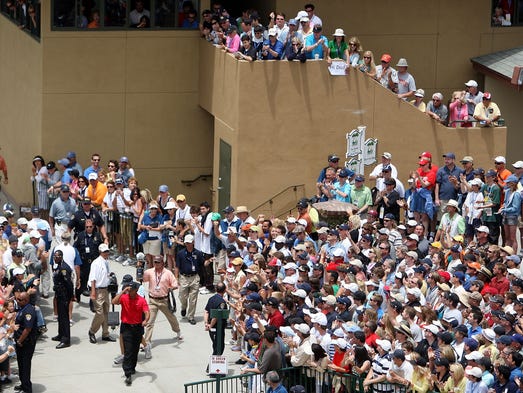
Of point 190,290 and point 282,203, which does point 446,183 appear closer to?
point 282,203

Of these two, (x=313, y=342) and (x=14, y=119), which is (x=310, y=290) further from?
(x=14, y=119)

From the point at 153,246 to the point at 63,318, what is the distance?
3.52 m

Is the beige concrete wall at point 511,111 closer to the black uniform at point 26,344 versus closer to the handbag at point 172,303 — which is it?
the handbag at point 172,303

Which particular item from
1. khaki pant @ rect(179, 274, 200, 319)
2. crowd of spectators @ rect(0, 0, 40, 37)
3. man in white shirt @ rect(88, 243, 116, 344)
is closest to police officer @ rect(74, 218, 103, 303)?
man in white shirt @ rect(88, 243, 116, 344)

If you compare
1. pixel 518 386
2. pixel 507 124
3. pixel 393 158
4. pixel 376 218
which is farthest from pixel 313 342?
pixel 507 124

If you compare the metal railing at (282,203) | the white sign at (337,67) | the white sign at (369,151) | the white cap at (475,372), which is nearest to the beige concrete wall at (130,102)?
the metal railing at (282,203)

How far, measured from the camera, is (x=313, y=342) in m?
18.5

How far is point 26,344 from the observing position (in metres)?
20.1

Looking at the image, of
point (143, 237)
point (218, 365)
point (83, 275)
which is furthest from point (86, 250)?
point (218, 365)

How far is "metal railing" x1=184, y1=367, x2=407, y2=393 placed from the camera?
58.5 feet

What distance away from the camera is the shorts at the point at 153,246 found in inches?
992

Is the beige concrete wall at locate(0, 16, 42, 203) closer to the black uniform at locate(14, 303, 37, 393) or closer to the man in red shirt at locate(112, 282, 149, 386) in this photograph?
the man in red shirt at locate(112, 282, 149, 386)

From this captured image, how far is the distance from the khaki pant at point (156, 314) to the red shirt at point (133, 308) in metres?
0.95

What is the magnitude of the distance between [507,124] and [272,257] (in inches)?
399
